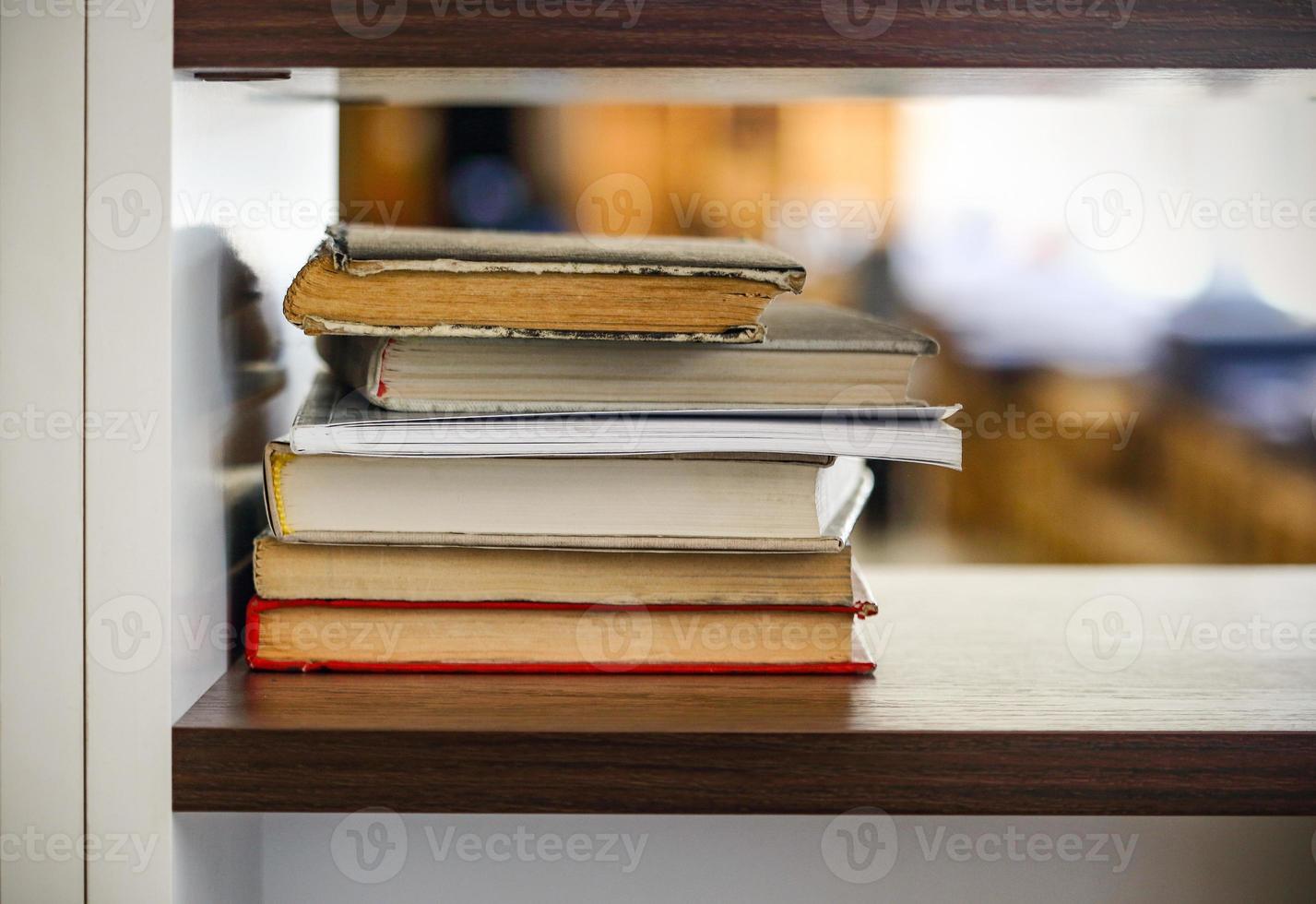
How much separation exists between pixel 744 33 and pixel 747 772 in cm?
29

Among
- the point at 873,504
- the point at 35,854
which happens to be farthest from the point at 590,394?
the point at 873,504

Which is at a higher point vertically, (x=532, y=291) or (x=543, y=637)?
(x=532, y=291)

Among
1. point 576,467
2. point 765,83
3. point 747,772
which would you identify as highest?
point 765,83

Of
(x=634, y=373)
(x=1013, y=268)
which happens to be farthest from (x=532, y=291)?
(x=1013, y=268)

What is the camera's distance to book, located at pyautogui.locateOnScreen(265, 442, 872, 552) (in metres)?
0.50

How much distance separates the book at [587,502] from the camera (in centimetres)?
50

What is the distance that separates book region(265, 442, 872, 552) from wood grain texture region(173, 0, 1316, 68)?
0.18m

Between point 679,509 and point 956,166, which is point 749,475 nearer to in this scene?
point 679,509

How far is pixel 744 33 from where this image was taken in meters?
0.43

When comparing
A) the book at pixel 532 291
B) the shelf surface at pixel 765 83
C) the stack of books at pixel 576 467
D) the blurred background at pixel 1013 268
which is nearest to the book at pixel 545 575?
the stack of books at pixel 576 467

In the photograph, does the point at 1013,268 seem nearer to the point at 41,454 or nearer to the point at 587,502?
the point at 587,502

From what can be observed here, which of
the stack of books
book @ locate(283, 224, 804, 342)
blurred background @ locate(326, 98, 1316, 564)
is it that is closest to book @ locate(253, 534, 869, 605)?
the stack of books

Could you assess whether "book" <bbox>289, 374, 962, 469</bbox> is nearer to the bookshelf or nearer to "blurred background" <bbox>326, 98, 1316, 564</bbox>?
the bookshelf

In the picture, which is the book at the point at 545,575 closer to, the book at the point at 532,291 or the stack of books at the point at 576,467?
the stack of books at the point at 576,467
